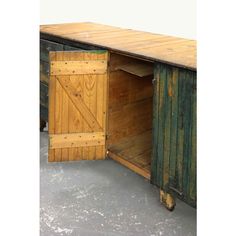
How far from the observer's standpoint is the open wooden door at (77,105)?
4988 millimetres

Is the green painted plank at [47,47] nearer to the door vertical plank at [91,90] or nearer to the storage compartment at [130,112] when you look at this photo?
the door vertical plank at [91,90]

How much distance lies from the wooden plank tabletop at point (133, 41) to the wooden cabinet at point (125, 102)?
10 mm

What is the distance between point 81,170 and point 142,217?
1.42 meters

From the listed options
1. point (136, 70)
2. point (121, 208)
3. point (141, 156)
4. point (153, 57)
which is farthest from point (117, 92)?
point (121, 208)

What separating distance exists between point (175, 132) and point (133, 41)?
162 cm

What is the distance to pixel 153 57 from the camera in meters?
4.23

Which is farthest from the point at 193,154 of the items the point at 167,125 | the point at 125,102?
the point at 125,102

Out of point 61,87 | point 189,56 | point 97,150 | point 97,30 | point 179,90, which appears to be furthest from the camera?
point 97,30

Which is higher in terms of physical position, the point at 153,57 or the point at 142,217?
the point at 153,57

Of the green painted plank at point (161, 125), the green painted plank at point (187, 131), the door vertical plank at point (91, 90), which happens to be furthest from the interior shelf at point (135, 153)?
the green painted plank at point (187, 131)

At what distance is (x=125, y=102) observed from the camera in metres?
5.56

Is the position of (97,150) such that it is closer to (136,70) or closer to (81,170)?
(81,170)

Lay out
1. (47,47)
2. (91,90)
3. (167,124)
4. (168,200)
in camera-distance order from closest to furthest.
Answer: (167,124) < (168,200) < (91,90) < (47,47)

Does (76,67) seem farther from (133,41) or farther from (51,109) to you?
(133,41)
